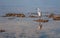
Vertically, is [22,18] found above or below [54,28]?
above

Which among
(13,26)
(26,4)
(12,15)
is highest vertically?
Result: (26,4)

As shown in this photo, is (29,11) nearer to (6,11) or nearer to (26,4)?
(26,4)

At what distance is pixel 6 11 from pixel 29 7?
36 centimetres

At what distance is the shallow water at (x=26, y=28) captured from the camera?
2.40m

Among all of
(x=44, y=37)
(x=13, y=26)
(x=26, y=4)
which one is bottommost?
(x=44, y=37)

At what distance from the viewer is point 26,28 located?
2.43 m

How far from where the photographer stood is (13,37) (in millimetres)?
2404

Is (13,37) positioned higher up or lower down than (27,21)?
lower down

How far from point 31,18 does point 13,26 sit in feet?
0.98

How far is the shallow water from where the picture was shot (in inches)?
94.5

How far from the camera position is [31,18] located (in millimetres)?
2438

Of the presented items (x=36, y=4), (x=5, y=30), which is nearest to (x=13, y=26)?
(x=5, y=30)

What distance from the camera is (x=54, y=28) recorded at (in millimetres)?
2414

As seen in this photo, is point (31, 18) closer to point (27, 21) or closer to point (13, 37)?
point (27, 21)
